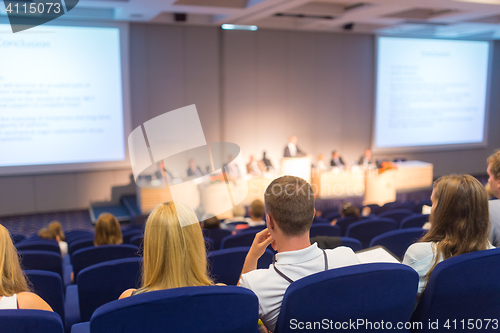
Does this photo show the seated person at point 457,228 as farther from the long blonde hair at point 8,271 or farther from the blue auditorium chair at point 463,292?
the long blonde hair at point 8,271

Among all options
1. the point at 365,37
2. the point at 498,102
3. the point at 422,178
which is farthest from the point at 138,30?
the point at 498,102

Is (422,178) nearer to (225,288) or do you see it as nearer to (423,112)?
(423,112)

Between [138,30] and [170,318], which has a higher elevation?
[138,30]

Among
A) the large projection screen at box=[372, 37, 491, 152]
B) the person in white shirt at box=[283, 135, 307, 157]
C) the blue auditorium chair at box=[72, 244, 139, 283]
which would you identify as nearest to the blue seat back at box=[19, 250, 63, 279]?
the blue auditorium chair at box=[72, 244, 139, 283]

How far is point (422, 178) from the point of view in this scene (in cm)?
1007

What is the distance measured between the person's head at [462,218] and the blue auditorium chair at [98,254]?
6.84 feet

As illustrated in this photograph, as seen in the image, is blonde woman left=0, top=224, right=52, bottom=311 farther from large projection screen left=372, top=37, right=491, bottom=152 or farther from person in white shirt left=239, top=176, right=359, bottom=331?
large projection screen left=372, top=37, right=491, bottom=152

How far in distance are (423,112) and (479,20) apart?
2.67 m

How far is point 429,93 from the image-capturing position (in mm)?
11406

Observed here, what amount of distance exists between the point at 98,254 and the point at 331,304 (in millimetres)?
2075

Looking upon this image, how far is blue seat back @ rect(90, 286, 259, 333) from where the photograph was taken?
4.10 ft

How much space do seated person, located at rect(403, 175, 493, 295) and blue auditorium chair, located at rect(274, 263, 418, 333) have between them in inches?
13.6

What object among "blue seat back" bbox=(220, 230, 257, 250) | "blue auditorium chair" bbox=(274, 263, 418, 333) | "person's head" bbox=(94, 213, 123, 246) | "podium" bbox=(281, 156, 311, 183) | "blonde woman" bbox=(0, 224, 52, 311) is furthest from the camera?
"podium" bbox=(281, 156, 311, 183)

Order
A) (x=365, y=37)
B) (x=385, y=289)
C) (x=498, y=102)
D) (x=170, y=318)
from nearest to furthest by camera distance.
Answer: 1. (x=170, y=318)
2. (x=385, y=289)
3. (x=365, y=37)
4. (x=498, y=102)
